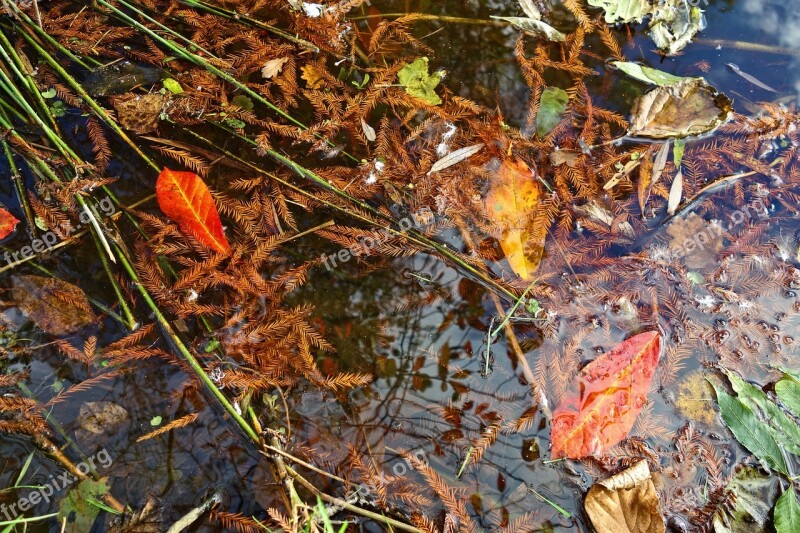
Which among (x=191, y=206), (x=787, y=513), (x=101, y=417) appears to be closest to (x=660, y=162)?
(x=787, y=513)

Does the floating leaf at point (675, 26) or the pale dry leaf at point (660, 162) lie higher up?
the floating leaf at point (675, 26)

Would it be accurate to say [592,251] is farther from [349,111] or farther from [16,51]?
[16,51]

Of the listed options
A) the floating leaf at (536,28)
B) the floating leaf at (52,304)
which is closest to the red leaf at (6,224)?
the floating leaf at (52,304)

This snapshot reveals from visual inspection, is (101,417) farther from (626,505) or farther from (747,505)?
(747,505)

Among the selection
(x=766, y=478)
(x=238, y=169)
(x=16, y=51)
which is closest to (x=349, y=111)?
(x=238, y=169)

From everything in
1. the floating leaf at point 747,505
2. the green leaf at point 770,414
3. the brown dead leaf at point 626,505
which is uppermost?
the green leaf at point 770,414

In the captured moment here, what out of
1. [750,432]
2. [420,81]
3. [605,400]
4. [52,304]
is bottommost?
[750,432]

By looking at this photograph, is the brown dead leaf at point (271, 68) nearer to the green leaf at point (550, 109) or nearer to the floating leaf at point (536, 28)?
the floating leaf at point (536, 28)
